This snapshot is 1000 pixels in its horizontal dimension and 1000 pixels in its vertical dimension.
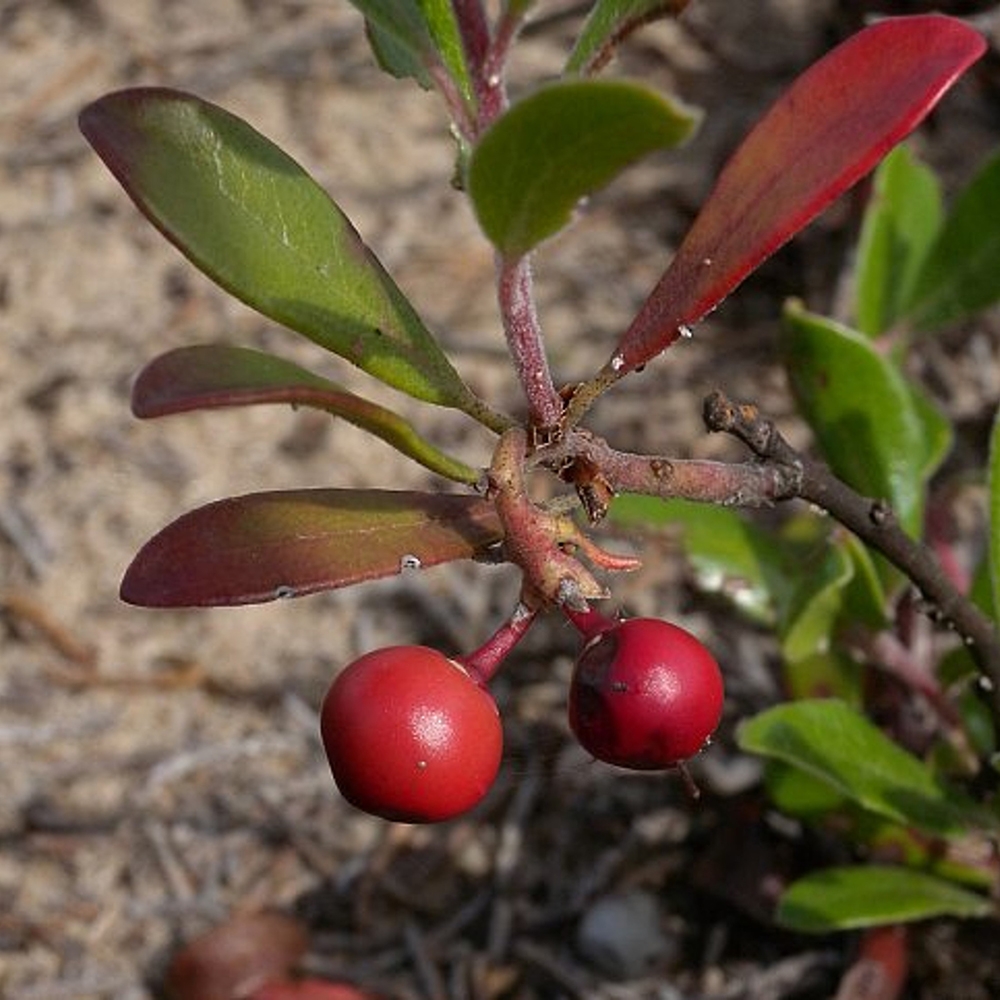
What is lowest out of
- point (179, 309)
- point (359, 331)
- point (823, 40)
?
point (179, 309)

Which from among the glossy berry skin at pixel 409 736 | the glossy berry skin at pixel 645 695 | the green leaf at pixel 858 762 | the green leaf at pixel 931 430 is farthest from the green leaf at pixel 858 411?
the glossy berry skin at pixel 409 736

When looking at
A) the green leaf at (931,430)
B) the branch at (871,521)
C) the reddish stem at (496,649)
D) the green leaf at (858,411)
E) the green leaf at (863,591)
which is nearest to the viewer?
the reddish stem at (496,649)

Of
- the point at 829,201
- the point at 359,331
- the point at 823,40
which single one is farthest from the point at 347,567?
the point at 823,40

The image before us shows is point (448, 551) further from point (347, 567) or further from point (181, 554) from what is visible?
point (181, 554)

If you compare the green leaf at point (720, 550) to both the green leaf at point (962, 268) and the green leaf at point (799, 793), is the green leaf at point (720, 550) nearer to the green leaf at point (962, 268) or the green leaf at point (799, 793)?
the green leaf at point (799, 793)

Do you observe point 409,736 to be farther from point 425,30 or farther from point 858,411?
point 858,411

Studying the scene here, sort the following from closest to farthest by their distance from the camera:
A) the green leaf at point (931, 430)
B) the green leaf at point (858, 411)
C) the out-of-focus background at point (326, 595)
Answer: the green leaf at point (858, 411) → the green leaf at point (931, 430) → the out-of-focus background at point (326, 595)

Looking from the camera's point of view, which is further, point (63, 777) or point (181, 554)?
point (63, 777)
